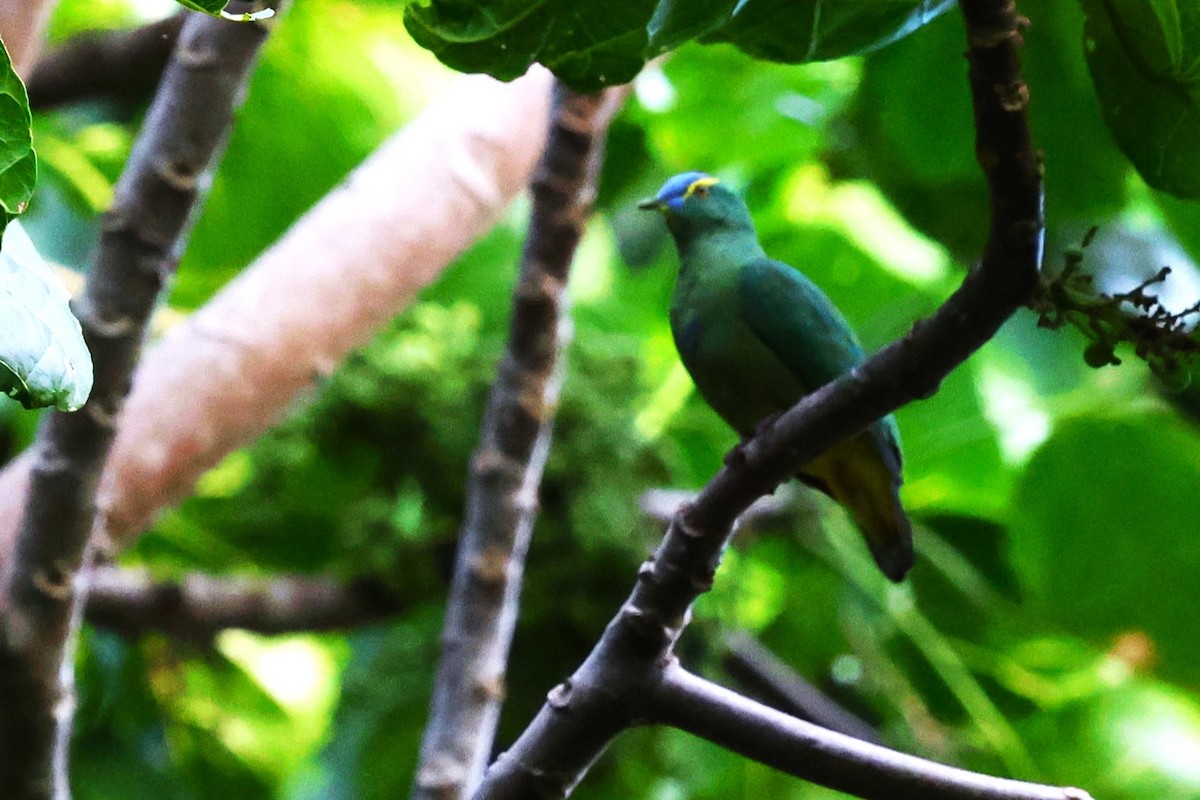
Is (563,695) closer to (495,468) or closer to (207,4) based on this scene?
(207,4)

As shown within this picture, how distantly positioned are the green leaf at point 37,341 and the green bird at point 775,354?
501mm

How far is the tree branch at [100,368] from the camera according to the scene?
86cm

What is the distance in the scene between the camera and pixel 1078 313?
50cm

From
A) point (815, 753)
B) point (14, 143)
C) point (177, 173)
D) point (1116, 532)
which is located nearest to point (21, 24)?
point (177, 173)

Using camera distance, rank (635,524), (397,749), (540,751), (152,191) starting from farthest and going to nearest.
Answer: (397,749), (635,524), (152,191), (540,751)

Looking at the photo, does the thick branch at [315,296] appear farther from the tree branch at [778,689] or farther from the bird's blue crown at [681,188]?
the tree branch at [778,689]

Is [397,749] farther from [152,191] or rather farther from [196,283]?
[152,191]

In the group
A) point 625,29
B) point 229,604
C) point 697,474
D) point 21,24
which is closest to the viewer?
point 625,29

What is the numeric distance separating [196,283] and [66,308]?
144 centimetres

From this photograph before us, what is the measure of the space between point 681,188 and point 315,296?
393 mm

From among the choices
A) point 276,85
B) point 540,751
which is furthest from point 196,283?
point 540,751

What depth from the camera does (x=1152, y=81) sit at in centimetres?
55

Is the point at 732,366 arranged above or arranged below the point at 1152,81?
below

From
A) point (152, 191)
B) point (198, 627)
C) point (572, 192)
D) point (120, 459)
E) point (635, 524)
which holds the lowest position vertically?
point (198, 627)
